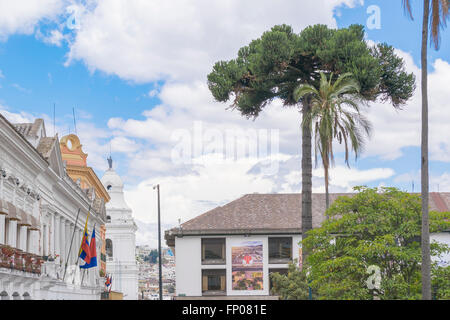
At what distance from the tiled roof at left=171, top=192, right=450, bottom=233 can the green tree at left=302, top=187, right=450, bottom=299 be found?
107ft

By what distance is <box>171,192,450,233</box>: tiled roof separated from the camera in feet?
199

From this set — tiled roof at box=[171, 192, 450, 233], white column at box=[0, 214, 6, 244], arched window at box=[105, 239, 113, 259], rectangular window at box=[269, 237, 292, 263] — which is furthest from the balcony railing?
arched window at box=[105, 239, 113, 259]

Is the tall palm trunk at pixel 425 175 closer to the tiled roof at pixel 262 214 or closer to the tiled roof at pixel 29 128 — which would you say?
the tiled roof at pixel 29 128

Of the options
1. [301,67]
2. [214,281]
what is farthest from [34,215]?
[214,281]

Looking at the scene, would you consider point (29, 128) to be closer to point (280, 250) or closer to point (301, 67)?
point (301, 67)

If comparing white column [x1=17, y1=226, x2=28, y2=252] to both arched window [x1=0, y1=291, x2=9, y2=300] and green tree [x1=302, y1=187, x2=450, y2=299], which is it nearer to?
arched window [x1=0, y1=291, x2=9, y2=300]

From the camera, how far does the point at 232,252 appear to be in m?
60.2

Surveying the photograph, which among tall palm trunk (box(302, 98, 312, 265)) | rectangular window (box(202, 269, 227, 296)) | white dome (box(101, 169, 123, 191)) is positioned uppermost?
white dome (box(101, 169, 123, 191))

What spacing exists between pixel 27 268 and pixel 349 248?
1573 cm

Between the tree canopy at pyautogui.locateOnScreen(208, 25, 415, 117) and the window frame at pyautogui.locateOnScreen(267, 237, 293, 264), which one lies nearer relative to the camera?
the tree canopy at pyautogui.locateOnScreen(208, 25, 415, 117)
